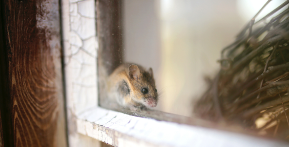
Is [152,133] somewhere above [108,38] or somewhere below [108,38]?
below

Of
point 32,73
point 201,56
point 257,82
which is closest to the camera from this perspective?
point 257,82

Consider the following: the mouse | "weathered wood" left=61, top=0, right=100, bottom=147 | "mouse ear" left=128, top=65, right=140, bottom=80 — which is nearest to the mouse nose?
the mouse

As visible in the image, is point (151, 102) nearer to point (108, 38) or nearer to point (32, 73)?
point (108, 38)

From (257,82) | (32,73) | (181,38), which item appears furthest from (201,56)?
(32,73)

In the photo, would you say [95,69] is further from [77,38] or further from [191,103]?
[191,103]

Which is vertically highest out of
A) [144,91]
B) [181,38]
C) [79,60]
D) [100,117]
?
[181,38]
